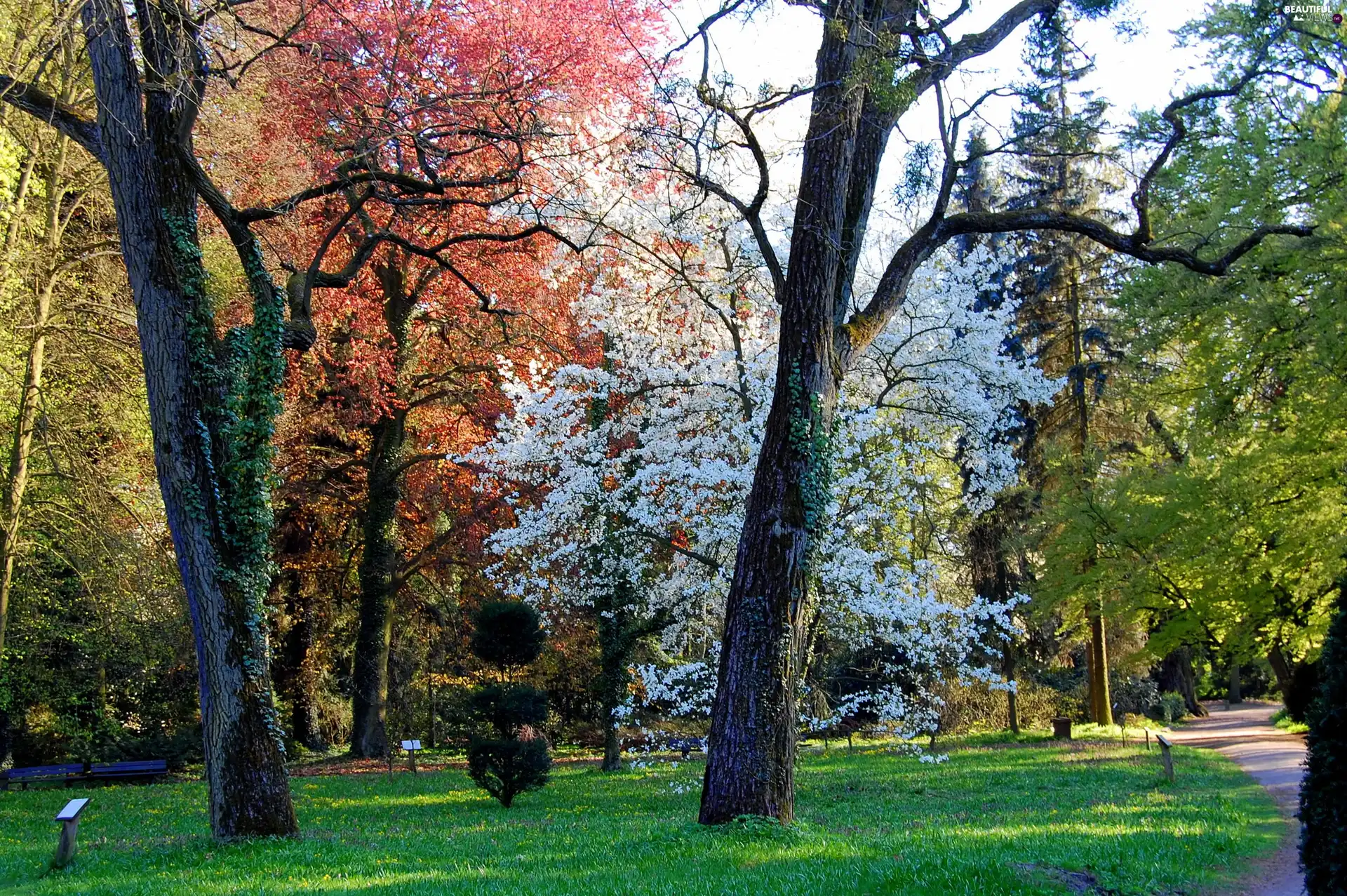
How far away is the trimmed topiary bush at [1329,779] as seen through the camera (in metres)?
5.72

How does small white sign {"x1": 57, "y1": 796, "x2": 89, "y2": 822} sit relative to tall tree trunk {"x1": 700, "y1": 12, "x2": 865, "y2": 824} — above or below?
below

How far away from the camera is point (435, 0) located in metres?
19.8

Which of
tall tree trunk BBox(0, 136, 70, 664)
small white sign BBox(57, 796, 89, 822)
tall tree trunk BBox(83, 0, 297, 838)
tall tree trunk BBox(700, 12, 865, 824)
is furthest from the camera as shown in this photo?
tall tree trunk BBox(0, 136, 70, 664)

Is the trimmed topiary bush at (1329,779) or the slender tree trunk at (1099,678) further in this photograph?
the slender tree trunk at (1099,678)

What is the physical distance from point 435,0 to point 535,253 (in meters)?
5.03

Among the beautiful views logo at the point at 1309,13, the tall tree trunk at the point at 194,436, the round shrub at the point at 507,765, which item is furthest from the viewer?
the round shrub at the point at 507,765

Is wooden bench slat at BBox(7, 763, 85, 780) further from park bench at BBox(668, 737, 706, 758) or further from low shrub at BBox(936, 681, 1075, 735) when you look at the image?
low shrub at BBox(936, 681, 1075, 735)

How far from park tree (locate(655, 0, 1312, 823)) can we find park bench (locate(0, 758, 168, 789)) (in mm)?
14648

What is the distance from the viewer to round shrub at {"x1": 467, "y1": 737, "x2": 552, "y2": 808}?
48.3ft

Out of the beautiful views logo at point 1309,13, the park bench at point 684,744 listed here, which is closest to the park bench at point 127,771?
the park bench at point 684,744

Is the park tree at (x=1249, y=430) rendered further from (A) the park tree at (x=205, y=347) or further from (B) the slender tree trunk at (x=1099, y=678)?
(A) the park tree at (x=205, y=347)

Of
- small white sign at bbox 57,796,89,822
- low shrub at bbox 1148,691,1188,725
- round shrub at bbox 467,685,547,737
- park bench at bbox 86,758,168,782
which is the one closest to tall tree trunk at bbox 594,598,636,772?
round shrub at bbox 467,685,547,737

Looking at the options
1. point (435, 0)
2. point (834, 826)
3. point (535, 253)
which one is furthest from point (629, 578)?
point (435, 0)

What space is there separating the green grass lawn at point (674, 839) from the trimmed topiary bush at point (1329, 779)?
4.52 feet
